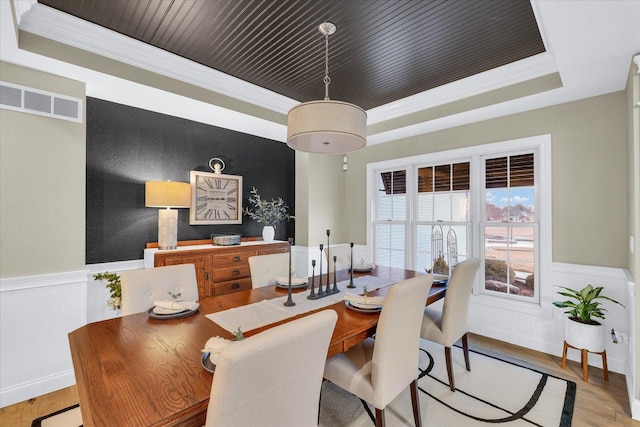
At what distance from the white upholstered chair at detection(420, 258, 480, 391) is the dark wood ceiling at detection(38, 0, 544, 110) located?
1.85m

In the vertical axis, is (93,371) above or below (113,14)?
below

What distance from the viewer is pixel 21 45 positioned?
82.8 inches

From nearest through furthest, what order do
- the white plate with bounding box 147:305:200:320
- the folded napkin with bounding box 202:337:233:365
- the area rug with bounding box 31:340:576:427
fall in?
the folded napkin with bounding box 202:337:233:365 → the white plate with bounding box 147:305:200:320 → the area rug with bounding box 31:340:576:427

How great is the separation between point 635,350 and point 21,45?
16.1 ft

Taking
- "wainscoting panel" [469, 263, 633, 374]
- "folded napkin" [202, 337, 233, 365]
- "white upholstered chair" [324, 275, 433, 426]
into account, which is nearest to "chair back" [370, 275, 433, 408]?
"white upholstered chair" [324, 275, 433, 426]

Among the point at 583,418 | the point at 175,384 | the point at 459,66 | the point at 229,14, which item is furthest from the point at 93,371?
the point at 459,66

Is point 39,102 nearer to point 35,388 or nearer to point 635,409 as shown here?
point 35,388

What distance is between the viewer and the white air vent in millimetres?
2248

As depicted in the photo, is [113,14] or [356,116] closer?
[356,116]

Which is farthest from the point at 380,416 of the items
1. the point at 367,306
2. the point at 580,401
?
the point at 580,401

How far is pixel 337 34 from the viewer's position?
7.75 feet

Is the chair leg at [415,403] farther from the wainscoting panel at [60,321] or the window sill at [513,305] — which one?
the window sill at [513,305]

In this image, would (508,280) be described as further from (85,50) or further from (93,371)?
(85,50)

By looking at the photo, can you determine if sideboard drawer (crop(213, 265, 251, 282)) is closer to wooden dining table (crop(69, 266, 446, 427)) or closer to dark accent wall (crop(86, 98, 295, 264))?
dark accent wall (crop(86, 98, 295, 264))
